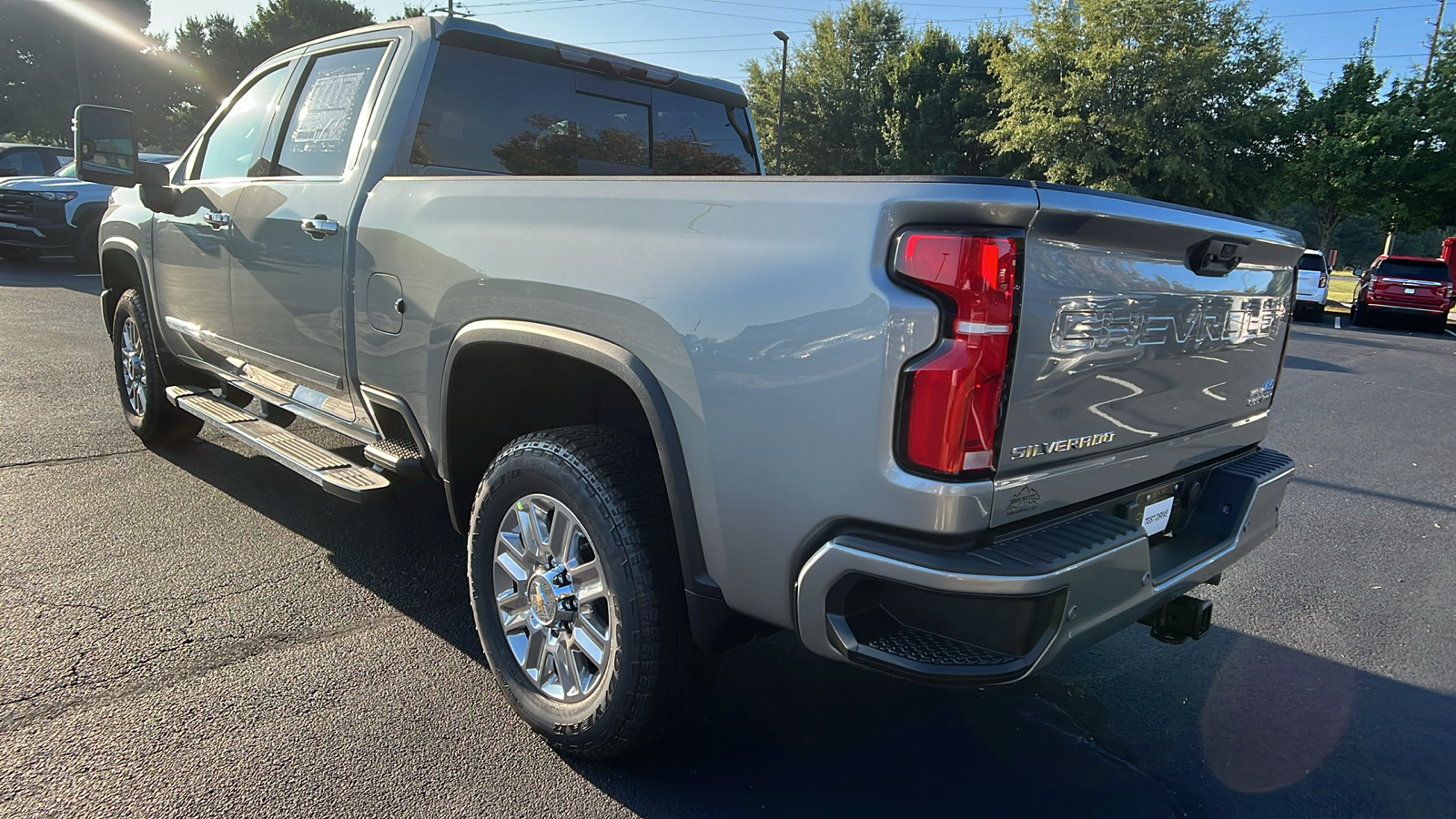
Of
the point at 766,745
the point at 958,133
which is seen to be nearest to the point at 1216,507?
the point at 766,745

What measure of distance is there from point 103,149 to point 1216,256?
14.8 feet

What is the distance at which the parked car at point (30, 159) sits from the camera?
1524cm

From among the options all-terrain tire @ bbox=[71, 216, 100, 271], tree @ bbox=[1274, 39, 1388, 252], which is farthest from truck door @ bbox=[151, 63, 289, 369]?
tree @ bbox=[1274, 39, 1388, 252]

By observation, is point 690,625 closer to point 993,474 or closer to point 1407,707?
point 993,474

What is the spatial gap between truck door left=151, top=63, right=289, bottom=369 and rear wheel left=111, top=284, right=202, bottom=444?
0.92ft

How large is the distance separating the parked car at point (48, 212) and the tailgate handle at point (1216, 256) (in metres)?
14.9

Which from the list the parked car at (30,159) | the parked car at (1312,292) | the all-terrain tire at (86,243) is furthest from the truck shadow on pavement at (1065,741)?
the parked car at (1312,292)

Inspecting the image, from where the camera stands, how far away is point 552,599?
2461 millimetres

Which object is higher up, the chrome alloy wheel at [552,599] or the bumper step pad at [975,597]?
the bumper step pad at [975,597]

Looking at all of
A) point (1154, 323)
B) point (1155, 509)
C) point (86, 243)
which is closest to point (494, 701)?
point (1155, 509)

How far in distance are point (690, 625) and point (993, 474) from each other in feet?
2.69

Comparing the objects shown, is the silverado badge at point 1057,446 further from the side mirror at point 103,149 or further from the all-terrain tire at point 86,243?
the all-terrain tire at point 86,243

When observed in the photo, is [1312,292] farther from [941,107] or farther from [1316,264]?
[941,107]

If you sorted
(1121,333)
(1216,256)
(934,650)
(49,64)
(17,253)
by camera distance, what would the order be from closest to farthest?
(934,650)
(1121,333)
(1216,256)
(17,253)
(49,64)
